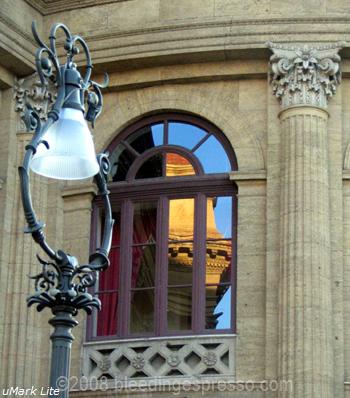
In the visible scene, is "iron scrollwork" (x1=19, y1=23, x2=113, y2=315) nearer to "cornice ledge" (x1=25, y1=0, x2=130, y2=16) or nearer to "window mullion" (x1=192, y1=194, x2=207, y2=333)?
"window mullion" (x1=192, y1=194, x2=207, y2=333)

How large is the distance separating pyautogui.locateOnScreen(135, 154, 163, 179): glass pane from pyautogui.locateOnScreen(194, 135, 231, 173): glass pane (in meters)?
0.64

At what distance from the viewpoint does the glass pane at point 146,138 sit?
22.7 m

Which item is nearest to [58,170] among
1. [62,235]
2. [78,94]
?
[78,94]

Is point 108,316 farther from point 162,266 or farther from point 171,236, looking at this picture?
point 171,236

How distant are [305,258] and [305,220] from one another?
613 mm

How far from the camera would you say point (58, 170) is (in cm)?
1278

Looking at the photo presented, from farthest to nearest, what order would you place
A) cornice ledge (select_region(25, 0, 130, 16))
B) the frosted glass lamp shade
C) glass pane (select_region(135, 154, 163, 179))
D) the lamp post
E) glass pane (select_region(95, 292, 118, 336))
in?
cornice ledge (select_region(25, 0, 130, 16)), glass pane (select_region(135, 154, 163, 179)), glass pane (select_region(95, 292, 118, 336)), the frosted glass lamp shade, the lamp post

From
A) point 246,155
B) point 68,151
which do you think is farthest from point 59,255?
point 246,155

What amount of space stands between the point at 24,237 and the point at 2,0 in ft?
12.8

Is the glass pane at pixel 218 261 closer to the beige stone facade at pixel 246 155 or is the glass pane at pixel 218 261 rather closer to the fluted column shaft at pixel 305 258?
the beige stone facade at pixel 246 155

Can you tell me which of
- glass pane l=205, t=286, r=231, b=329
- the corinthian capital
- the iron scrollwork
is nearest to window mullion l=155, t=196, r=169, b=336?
glass pane l=205, t=286, r=231, b=329

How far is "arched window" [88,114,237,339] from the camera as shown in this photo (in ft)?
70.2

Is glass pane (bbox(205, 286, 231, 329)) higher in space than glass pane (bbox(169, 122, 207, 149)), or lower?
lower

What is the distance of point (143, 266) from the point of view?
71.7ft
